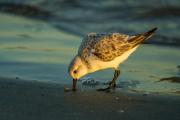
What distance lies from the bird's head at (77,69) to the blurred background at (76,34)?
441 mm

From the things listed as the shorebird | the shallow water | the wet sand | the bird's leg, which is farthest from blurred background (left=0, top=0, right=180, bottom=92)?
the wet sand

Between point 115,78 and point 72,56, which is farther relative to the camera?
point 72,56

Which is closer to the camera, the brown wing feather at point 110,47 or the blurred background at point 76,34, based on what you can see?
the brown wing feather at point 110,47

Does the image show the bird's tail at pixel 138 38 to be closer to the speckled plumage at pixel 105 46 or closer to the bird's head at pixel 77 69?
the speckled plumage at pixel 105 46

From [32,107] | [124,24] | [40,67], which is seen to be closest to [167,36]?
[124,24]

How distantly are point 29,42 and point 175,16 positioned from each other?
4.60 m

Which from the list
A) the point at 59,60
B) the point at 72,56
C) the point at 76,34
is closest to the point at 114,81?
the point at 59,60

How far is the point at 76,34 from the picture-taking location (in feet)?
40.5

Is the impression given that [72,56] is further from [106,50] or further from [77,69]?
[77,69]

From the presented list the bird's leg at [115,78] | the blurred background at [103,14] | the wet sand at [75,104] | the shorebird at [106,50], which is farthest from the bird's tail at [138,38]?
the blurred background at [103,14]

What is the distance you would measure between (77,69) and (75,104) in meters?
0.97

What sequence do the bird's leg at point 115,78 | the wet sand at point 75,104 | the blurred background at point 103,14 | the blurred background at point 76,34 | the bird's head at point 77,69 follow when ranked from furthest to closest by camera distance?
the blurred background at point 103,14, the blurred background at point 76,34, the bird's leg at point 115,78, the bird's head at point 77,69, the wet sand at point 75,104

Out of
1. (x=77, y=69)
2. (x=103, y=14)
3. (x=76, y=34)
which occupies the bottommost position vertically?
(x=77, y=69)

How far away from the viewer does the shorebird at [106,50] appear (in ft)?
27.1
